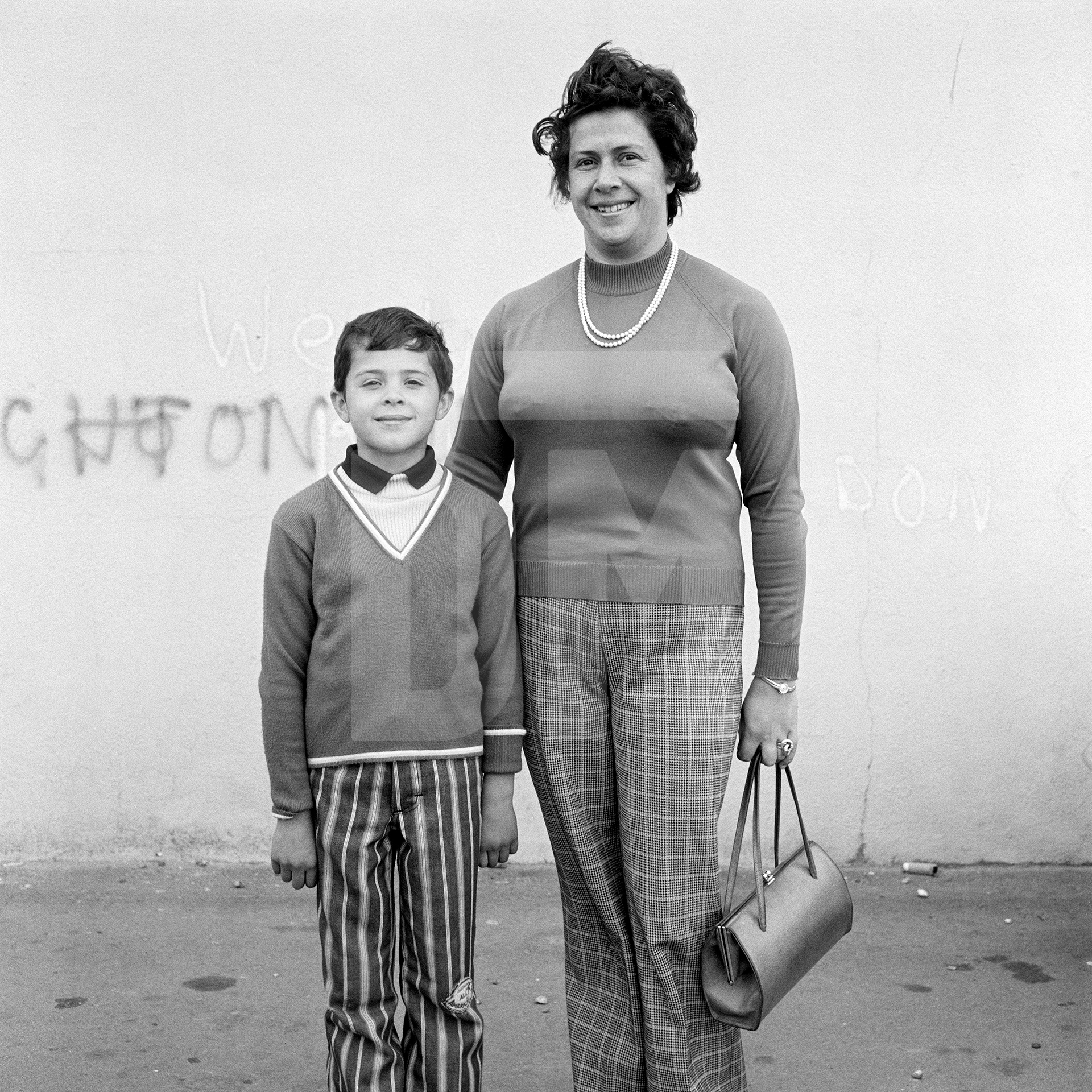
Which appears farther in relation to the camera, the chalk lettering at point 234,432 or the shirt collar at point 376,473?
the chalk lettering at point 234,432

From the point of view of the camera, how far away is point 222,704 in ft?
14.3

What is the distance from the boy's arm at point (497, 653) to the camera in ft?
8.06

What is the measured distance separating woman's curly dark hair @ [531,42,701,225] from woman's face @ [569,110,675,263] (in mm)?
15

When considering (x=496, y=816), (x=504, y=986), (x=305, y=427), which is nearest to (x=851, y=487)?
(x=305, y=427)

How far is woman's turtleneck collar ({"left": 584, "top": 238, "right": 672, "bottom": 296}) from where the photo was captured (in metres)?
2.51

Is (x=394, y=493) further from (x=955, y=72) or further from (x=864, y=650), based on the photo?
(x=955, y=72)

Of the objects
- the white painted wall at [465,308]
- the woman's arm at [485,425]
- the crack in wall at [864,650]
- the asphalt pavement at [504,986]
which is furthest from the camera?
the crack in wall at [864,650]

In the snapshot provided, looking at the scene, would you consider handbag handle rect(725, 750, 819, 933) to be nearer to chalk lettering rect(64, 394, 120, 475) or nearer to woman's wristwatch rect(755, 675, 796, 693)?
woman's wristwatch rect(755, 675, 796, 693)

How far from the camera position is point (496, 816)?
8.14 ft

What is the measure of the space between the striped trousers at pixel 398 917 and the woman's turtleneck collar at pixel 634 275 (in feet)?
2.89

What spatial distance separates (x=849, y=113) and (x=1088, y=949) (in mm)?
2535

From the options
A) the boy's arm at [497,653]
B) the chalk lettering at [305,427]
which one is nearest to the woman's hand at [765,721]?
A: the boy's arm at [497,653]

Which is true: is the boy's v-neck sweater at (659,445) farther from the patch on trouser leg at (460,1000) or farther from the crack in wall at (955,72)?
the crack in wall at (955,72)

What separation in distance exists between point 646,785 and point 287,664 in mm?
664
